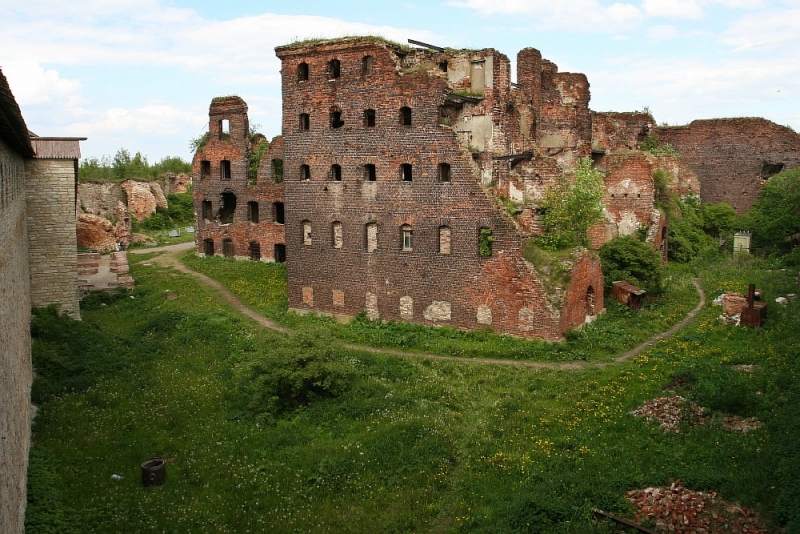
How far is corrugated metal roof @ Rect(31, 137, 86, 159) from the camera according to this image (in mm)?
23266

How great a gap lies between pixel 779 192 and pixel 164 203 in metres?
46.2

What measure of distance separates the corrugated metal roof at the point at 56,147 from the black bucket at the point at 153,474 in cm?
1416

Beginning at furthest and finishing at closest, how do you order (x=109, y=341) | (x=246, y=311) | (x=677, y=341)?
(x=246, y=311), (x=109, y=341), (x=677, y=341)

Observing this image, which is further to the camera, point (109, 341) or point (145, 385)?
point (109, 341)

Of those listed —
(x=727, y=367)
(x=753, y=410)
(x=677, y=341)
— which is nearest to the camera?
(x=753, y=410)

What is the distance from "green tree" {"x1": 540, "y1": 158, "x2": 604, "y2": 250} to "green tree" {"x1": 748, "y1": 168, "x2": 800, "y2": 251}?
16549 millimetres

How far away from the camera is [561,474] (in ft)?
41.3

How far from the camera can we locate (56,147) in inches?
927

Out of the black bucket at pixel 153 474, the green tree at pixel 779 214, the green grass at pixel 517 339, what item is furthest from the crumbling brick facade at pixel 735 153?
the black bucket at pixel 153 474

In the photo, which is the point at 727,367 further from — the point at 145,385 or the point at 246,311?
the point at 246,311

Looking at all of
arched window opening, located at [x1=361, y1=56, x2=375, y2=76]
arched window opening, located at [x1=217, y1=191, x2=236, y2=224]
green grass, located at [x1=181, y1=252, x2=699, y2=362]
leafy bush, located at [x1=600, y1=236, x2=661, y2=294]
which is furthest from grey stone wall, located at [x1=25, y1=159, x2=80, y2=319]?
leafy bush, located at [x1=600, y1=236, x2=661, y2=294]

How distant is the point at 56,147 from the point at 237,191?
18098 millimetres

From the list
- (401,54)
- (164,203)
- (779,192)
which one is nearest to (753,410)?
(401,54)

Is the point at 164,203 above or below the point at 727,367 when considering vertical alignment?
above
